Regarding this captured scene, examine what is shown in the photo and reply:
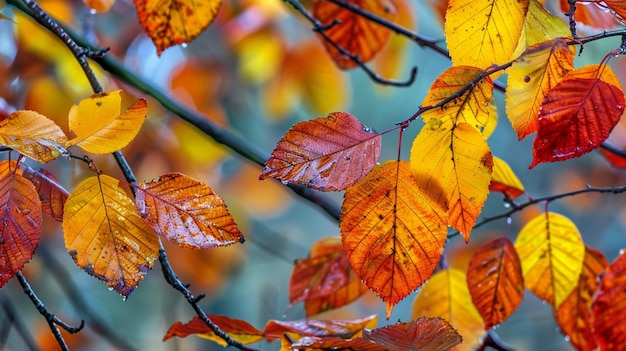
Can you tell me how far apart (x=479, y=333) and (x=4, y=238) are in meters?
0.53

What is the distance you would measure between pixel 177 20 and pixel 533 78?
0.39m

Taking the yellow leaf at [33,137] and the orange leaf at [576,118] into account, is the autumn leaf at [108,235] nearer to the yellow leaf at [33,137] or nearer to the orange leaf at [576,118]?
the yellow leaf at [33,137]

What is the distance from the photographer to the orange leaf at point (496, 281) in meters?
0.63

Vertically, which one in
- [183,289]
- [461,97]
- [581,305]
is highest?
[461,97]

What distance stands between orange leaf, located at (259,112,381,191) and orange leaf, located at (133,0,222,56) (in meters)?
0.30

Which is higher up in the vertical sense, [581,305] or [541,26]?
[541,26]

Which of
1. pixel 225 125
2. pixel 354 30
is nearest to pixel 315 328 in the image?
pixel 354 30

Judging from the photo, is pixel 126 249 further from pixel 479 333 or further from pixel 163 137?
pixel 163 137

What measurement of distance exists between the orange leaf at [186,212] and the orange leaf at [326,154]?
6 centimetres

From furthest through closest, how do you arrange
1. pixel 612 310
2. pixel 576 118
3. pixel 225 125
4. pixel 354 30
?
pixel 225 125
pixel 354 30
pixel 612 310
pixel 576 118

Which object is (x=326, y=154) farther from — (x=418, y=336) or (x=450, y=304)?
(x=450, y=304)

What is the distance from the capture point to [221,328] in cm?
61

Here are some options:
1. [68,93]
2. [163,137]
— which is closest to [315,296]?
[68,93]

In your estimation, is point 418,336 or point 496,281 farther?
point 496,281
